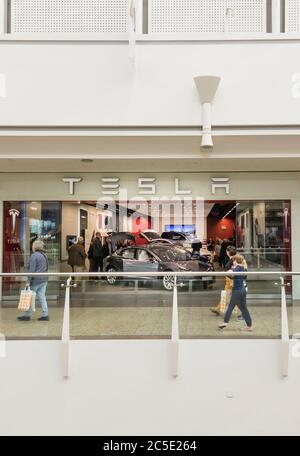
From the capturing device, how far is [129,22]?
28.0 ft

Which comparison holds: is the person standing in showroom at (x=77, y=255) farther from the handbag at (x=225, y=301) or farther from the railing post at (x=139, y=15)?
the handbag at (x=225, y=301)

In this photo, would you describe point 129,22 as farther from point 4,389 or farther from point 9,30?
point 4,389

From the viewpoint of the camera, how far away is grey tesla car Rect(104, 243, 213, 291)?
40.8ft

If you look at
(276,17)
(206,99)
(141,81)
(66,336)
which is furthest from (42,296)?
(276,17)

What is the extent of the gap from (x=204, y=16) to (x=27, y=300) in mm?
7170

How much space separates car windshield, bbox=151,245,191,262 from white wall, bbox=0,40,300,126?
4518 mm

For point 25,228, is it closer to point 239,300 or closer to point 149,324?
point 149,324

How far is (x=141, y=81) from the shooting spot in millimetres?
9203

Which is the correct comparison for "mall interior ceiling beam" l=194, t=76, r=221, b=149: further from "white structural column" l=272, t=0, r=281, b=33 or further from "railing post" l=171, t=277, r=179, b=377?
"railing post" l=171, t=277, r=179, b=377

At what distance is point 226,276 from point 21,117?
218 inches

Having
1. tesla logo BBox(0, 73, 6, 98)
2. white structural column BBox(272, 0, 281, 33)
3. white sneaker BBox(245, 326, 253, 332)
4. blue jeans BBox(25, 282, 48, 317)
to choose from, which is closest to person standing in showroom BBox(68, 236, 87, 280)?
tesla logo BBox(0, 73, 6, 98)

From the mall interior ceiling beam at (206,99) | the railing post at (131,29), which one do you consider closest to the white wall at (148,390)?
the mall interior ceiling beam at (206,99)
